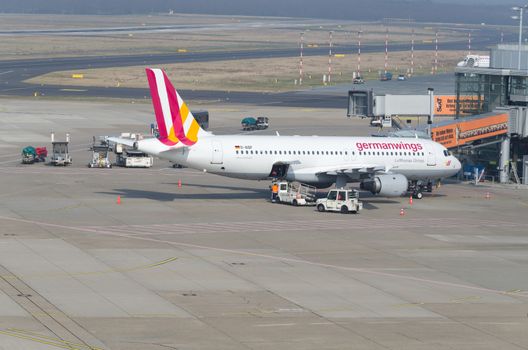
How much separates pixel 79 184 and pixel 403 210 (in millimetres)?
27581

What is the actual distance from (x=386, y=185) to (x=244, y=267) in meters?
27.4

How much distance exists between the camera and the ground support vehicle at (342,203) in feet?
267

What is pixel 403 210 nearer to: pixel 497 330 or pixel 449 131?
pixel 449 131

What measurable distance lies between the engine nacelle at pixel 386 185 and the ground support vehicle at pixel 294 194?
14.6ft

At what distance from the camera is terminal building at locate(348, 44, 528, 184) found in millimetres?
100875

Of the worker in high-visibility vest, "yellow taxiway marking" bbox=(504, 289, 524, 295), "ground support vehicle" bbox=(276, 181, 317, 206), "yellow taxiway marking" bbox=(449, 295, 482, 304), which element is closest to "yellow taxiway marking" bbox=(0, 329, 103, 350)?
"yellow taxiway marking" bbox=(449, 295, 482, 304)

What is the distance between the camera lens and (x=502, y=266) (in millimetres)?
63219

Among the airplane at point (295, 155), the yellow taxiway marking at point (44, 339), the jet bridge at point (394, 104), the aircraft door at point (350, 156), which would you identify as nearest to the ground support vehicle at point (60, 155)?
the airplane at point (295, 155)

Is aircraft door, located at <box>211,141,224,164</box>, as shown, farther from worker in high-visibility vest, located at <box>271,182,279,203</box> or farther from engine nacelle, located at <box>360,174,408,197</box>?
engine nacelle, located at <box>360,174,408,197</box>

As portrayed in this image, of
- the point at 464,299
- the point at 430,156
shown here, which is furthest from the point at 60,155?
the point at 464,299

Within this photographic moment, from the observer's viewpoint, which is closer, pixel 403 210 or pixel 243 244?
pixel 243 244

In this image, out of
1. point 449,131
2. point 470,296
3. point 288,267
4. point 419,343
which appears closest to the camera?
point 419,343

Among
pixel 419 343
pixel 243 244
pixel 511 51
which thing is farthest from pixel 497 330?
pixel 511 51

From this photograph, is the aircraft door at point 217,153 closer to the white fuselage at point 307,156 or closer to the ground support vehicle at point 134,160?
the white fuselage at point 307,156
